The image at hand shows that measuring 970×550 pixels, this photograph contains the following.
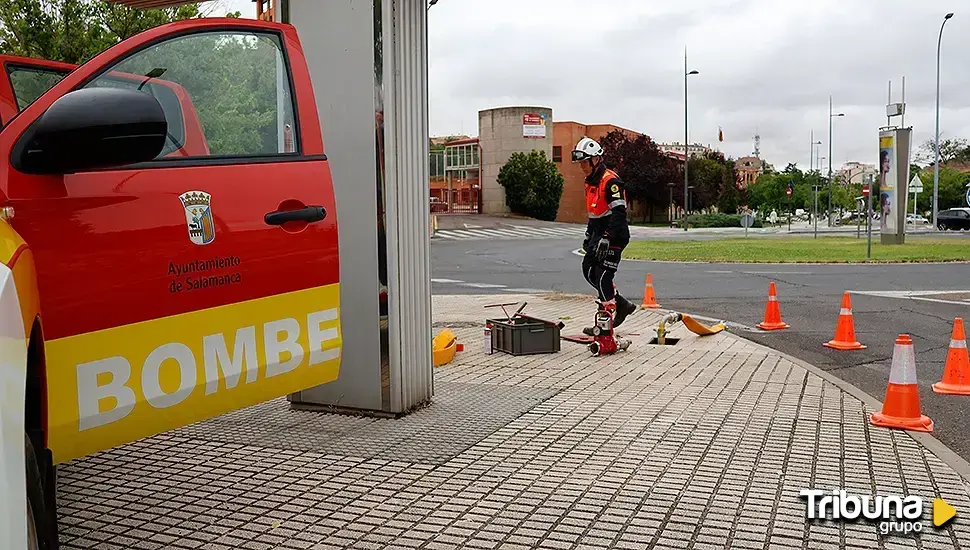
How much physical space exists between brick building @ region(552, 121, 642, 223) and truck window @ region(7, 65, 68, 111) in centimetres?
7819

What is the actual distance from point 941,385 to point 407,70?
4872mm

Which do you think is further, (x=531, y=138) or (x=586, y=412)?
(x=531, y=138)

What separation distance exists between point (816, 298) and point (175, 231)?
1303cm

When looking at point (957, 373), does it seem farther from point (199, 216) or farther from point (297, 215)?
point (199, 216)

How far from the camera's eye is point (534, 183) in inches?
3051

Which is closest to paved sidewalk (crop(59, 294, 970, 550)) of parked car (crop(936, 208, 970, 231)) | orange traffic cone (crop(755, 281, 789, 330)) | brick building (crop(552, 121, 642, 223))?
orange traffic cone (crop(755, 281, 789, 330))

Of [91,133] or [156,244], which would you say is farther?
[156,244]

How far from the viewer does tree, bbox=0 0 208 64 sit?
16.8 meters

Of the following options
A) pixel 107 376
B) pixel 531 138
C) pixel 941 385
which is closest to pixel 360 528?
pixel 107 376

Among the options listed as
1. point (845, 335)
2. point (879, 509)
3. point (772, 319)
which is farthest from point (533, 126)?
point (879, 509)

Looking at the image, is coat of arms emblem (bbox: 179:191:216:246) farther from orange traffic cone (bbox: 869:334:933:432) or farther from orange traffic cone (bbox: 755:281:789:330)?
orange traffic cone (bbox: 755:281:789:330)

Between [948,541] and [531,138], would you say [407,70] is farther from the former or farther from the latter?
[531,138]

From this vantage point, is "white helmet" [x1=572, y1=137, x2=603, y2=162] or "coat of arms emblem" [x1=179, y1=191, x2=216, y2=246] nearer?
"coat of arms emblem" [x1=179, y1=191, x2=216, y2=246]

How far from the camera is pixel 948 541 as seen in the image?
150 inches
